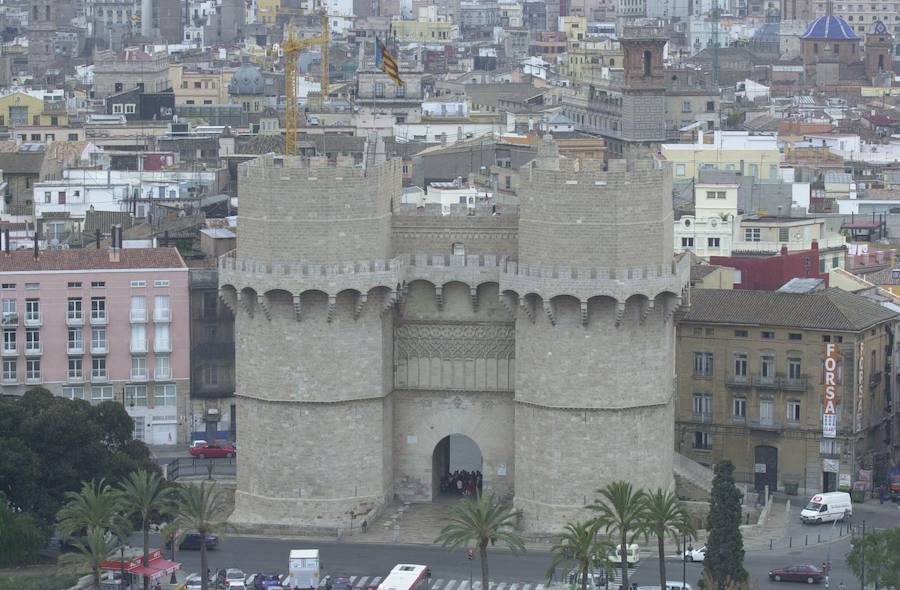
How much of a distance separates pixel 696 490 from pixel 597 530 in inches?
446

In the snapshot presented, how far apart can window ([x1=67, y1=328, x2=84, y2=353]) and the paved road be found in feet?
61.7

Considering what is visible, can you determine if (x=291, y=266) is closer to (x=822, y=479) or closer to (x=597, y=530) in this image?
(x=597, y=530)

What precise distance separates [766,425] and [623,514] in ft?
64.4

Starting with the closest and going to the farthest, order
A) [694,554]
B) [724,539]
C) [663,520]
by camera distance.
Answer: [663,520] → [724,539] → [694,554]

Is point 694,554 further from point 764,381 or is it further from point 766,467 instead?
point 764,381

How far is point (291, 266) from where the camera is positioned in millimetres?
92000

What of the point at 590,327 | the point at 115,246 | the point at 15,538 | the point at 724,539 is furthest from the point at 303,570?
the point at 115,246

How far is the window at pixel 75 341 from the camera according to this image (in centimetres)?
11044

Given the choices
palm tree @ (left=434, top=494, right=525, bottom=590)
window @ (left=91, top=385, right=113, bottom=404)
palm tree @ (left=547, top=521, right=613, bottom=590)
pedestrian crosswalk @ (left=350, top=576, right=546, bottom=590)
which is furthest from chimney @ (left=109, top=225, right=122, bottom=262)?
palm tree @ (left=547, top=521, right=613, bottom=590)

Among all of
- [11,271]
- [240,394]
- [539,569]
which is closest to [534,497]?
[539,569]

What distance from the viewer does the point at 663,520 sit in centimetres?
8431

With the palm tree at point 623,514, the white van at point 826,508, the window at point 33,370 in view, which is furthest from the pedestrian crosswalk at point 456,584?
the window at point 33,370

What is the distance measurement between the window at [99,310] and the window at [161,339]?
223 centimetres

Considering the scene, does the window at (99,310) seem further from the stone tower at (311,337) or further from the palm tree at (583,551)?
the palm tree at (583,551)
